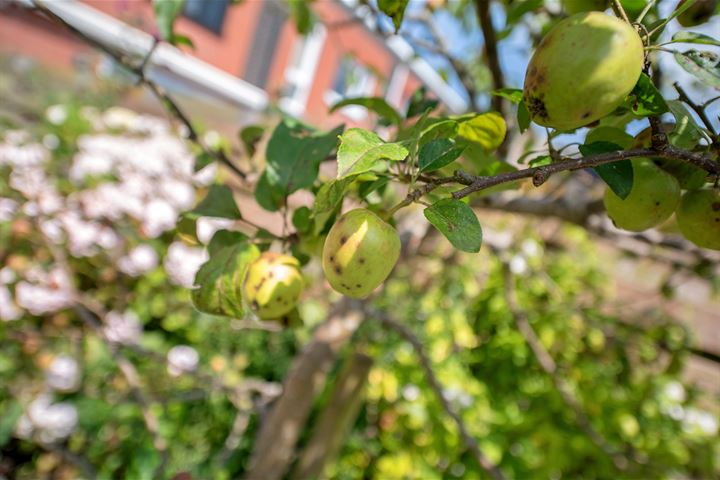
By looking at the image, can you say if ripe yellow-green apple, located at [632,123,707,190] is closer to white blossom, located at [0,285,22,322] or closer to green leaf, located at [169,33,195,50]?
green leaf, located at [169,33,195,50]

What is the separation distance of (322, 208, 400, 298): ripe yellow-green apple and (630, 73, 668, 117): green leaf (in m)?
0.18

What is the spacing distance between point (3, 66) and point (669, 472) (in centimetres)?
623

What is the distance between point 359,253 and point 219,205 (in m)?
0.23

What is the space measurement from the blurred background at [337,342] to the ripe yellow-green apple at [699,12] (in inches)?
24.8

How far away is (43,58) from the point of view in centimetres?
590

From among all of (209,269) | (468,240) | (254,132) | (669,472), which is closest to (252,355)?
(669,472)

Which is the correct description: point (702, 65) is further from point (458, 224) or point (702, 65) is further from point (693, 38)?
point (458, 224)

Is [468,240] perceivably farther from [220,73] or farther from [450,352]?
[220,73]

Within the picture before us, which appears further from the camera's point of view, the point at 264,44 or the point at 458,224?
the point at 264,44

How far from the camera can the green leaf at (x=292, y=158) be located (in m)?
0.46

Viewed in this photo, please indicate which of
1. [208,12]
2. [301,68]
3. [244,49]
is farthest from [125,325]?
[301,68]

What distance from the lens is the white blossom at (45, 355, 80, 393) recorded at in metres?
1.66

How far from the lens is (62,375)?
1662 mm

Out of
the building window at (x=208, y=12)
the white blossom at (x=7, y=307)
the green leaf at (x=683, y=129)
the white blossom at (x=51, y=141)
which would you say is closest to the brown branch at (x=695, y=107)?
the green leaf at (x=683, y=129)
